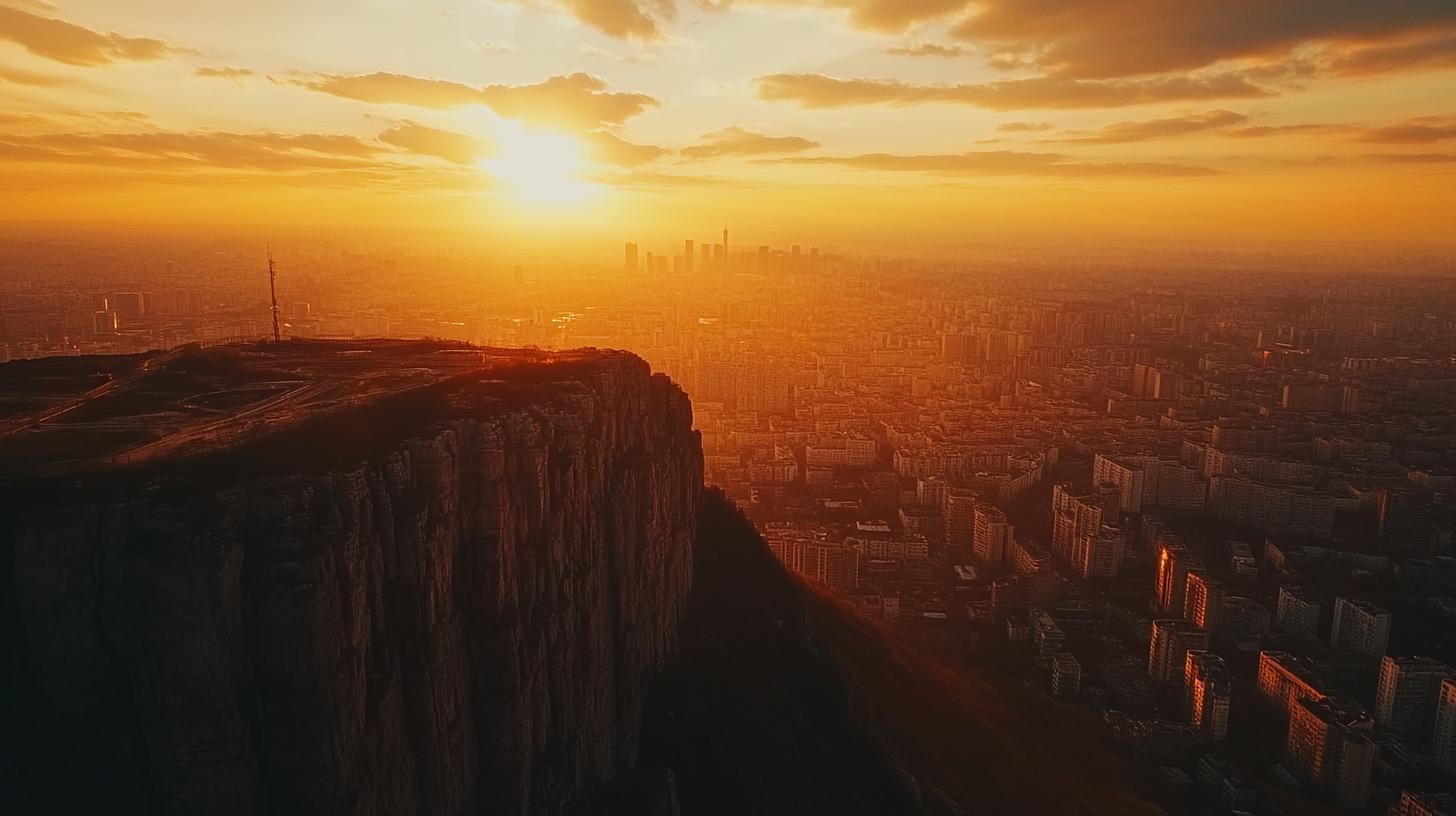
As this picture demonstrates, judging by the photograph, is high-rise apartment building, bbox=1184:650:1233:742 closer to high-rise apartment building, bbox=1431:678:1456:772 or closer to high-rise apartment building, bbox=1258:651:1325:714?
high-rise apartment building, bbox=1258:651:1325:714

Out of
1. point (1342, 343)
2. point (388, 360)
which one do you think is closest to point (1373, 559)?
point (388, 360)

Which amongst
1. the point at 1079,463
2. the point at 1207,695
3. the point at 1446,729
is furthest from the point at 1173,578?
the point at 1079,463

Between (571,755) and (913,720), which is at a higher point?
(571,755)

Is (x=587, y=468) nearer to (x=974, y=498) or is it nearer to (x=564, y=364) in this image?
(x=564, y=364)

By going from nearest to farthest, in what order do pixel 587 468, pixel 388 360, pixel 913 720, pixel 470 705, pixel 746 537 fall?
pixel 470 705 → pixel 587 468 → pixel 388 360 → pixel 913 720 → pixel 746 537

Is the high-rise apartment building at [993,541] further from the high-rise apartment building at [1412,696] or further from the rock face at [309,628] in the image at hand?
the rock face at [309,628]

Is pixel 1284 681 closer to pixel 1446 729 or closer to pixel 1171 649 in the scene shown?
pixel 1171 649

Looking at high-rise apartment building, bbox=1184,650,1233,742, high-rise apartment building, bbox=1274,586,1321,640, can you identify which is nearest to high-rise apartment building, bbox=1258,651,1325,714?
high-rise apartment building, bbox=1184,650,1233,742
